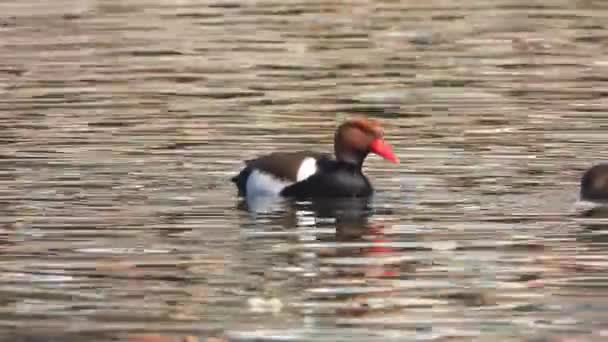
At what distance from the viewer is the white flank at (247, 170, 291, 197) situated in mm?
16923

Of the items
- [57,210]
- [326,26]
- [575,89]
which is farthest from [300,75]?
[57,210]

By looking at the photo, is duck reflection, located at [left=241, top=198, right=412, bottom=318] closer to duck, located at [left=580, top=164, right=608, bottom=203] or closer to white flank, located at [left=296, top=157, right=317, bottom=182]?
white flank, located at [left=296, top=157, right=317, bottom=182]

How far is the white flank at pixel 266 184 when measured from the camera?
55.5 ft

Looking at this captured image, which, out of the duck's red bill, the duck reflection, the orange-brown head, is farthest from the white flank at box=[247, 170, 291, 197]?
the duck's red bill

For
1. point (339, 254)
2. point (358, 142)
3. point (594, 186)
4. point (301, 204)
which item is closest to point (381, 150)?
point (358, 142)

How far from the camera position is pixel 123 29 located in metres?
31.8

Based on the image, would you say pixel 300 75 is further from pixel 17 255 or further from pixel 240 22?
pixel 17 255

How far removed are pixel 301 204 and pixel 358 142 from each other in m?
0.79

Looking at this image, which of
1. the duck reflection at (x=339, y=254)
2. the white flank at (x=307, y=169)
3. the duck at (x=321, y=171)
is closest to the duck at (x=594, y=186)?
the duck reflection at (x=339, y=254)

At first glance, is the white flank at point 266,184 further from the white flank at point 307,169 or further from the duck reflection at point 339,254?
the duck reflection at point 339,254

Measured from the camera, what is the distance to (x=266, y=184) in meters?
17.0

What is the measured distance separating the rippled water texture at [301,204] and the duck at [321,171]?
0.77 feet

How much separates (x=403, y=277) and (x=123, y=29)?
19479 millimetres

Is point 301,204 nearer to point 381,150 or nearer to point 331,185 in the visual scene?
point 331,185
